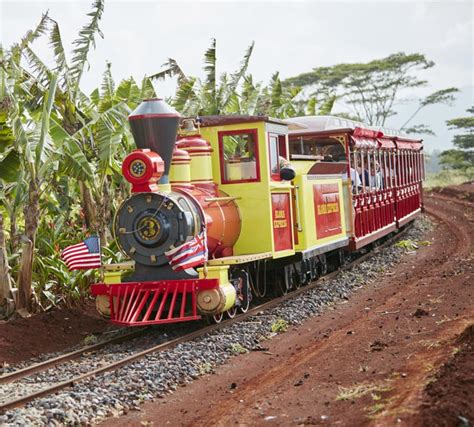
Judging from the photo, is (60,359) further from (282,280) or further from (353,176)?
(353,176)

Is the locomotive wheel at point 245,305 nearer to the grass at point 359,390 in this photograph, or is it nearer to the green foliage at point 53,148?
the green foliage at point 53,148

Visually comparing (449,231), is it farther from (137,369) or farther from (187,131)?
(137,369)

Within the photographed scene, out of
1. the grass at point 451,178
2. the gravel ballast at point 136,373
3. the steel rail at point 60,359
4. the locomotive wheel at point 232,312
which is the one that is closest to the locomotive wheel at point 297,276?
the gravel ballast at point 136,373

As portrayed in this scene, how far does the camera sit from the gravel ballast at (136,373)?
6.95 m

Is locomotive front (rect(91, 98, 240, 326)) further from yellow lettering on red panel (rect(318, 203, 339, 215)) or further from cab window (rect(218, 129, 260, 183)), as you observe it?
yellow lettering on red panel (rect(318, 203, 339, 215))

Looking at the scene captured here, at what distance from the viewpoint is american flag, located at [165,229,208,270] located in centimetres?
1009

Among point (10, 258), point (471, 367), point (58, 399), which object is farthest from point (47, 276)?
point (471, 367)

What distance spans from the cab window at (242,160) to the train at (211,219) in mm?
15

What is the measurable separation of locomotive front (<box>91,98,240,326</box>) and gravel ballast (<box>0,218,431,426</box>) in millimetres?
450

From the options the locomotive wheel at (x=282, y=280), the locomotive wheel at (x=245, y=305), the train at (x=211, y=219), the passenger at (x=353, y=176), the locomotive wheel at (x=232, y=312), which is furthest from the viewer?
the passenger at (x=353, y=176)

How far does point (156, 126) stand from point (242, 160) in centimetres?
186

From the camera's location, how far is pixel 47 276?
39.9 ft

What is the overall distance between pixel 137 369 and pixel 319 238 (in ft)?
18.9

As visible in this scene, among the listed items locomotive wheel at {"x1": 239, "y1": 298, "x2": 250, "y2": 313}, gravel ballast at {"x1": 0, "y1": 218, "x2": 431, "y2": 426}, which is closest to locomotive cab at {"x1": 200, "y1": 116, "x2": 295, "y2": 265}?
locomotive wheel at {"x1": 239, "y1": 298, "x2": 250, "y2": 313}
